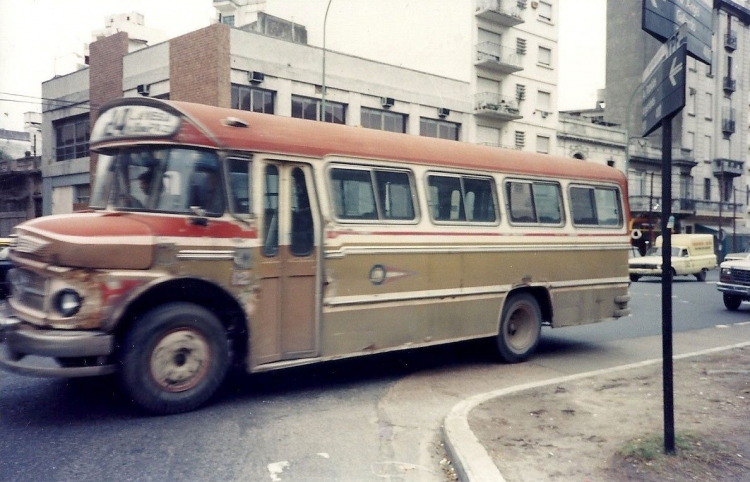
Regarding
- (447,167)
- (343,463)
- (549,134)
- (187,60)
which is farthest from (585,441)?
(549,134)

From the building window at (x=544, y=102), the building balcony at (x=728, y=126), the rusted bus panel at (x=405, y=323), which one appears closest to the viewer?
the rusted bus panel at (x=405, y=323)

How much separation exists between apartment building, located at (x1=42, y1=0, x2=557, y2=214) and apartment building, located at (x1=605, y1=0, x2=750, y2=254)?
39.9 feet

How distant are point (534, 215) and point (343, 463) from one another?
5519 mm

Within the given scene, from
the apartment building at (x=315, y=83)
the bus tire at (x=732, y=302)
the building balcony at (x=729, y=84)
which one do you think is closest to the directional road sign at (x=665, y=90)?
the bus tire at (x=732, y=302)

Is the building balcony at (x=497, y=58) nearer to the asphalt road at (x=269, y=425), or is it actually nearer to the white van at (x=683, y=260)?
the white van at (x=683, y=260)

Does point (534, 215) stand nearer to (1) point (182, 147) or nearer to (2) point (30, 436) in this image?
(1) point (182, 147)

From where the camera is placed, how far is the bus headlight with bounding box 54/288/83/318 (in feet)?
18.9

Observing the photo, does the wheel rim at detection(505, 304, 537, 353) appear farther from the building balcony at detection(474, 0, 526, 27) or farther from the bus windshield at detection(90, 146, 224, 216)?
the building balcony at detection(474, 0, 526, 27)

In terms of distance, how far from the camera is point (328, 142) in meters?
7.44

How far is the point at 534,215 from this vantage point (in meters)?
9.67

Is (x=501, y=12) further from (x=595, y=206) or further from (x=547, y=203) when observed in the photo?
(x=547, y=203)

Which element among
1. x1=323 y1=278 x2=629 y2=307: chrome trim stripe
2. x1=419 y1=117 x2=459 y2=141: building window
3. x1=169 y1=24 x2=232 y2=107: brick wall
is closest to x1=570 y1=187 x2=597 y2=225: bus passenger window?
x1=323 y1=278 x2=629 y2=307: chrome trim stripe

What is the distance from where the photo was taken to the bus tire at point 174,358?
6.04m

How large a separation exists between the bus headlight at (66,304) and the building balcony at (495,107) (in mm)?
33576
